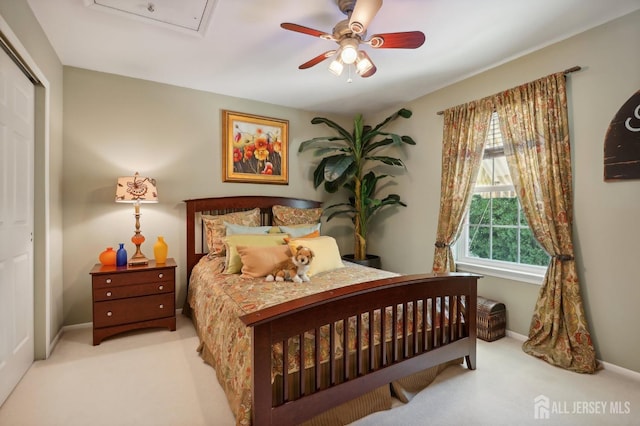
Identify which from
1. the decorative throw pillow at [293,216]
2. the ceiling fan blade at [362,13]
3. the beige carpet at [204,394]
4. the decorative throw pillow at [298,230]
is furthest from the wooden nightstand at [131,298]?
the ceiling fan blade at [362,13]

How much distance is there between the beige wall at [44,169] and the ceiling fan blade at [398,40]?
2267 mm

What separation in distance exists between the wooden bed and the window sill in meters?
0.83

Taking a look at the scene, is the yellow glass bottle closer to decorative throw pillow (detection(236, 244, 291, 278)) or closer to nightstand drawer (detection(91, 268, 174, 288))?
nightstand drawer (detection(91, 268, 174, 288))

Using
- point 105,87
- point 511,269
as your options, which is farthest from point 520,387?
point 105,87

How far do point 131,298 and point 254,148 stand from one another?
215 centimetres

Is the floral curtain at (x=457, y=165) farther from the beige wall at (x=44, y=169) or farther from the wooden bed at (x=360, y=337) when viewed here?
Answer: the beige wall at (x=44, y=169)

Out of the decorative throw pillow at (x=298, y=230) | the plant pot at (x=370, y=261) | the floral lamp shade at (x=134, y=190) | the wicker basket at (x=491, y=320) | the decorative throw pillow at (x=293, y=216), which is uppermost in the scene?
the floral lamp shade at (x=134, y=190)

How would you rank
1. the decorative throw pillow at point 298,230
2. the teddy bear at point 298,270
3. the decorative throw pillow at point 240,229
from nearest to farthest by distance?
the teddy bear at point 298,270, the decorative throw pillow at point 240,229, the decorative throw pillow at point 298,230

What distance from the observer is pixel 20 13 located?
6.33 ft

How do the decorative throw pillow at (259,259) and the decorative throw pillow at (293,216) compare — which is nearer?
the decorative throw pillow at (259,259)

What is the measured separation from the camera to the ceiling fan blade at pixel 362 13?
1630 millimetres

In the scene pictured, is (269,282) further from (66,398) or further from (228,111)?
(228,111)

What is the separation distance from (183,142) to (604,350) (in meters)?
4.35

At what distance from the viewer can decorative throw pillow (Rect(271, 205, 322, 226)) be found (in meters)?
3.70
